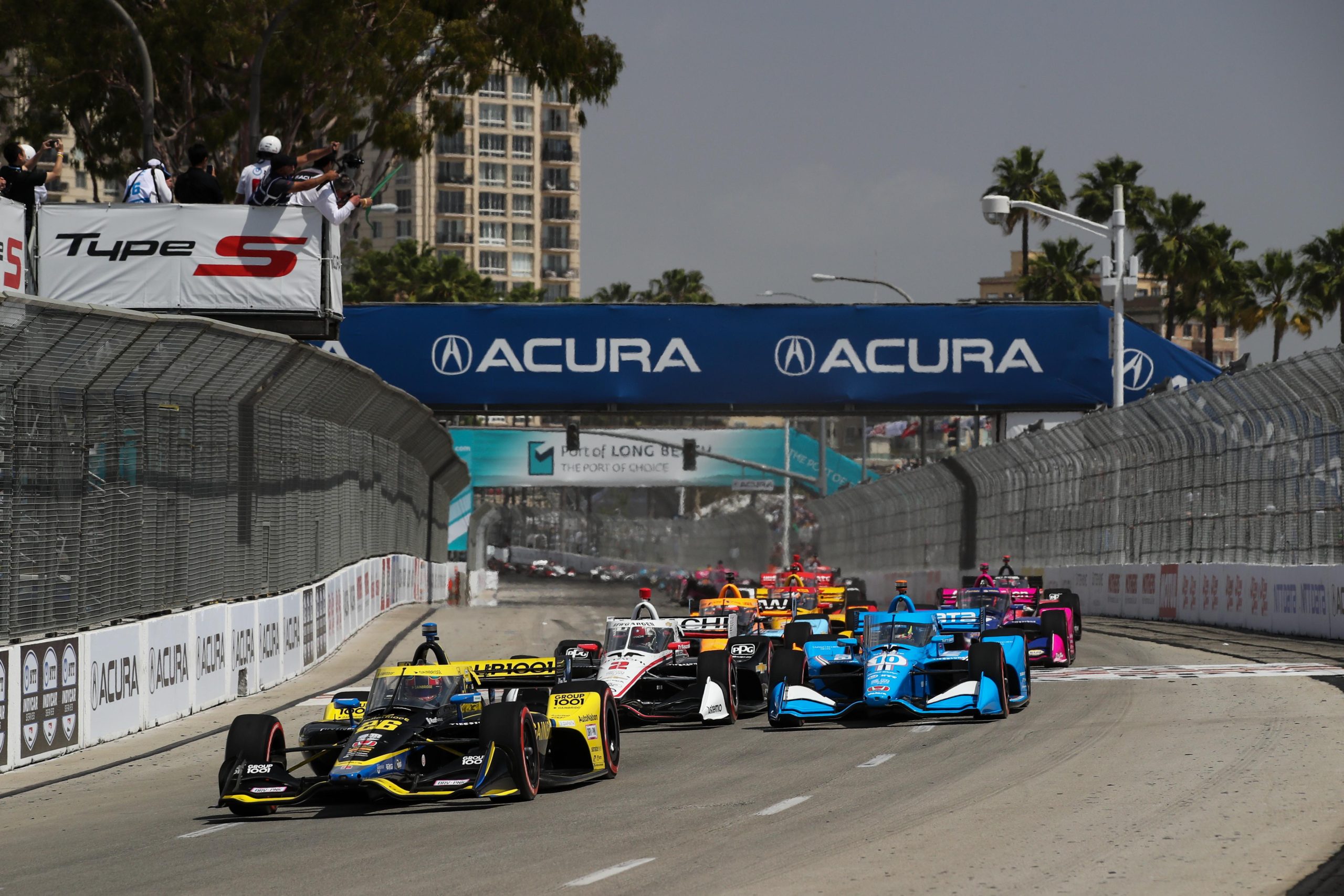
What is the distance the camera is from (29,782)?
39.4ft

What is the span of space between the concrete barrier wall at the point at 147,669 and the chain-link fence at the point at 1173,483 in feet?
40.4

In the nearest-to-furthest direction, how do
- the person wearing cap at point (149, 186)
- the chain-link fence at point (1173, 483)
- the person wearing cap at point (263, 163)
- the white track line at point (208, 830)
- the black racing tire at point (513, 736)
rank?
the white track line at point (208, 830), the black racing tire at point (513, 736), the person wearing cap at point (263, 163), the person wearing cap at point (149, 186), the chain-link fence at point (1173, 483)

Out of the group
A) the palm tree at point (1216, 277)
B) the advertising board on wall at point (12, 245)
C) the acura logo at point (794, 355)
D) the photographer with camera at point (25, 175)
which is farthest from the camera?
the palm tree at point (1216, 277)

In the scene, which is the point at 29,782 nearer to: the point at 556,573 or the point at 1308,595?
the point at 1308,595

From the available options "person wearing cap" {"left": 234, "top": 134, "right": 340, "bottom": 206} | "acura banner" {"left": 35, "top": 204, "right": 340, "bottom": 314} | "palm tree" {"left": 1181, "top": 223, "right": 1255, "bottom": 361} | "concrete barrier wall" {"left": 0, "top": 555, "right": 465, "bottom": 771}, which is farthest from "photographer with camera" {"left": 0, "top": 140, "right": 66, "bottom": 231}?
"palm tree" {"left": 1181, "top": 223, "right": 1255, "bottom": 361}

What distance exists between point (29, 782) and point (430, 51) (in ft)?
85.4

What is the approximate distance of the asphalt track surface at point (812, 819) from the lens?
757 cm

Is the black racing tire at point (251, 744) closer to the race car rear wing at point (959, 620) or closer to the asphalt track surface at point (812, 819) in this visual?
the asphalt track surface at point (812, 819)

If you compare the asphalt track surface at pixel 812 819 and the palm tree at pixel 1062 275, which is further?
the palm tree at pixel 1062 275

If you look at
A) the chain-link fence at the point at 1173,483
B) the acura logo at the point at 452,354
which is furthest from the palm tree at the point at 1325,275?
the acura logo at the point at 452,354

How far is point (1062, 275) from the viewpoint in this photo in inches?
2547

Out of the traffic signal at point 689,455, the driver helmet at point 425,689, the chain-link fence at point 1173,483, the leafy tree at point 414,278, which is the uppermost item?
the leafy tree at point 414,278

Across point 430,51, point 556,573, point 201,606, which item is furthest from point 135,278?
point 556,573

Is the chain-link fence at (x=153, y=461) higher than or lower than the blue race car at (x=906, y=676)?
higher
